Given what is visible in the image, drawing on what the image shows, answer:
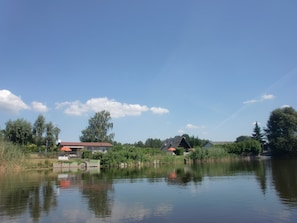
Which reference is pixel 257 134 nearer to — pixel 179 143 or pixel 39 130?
pixel 179 143

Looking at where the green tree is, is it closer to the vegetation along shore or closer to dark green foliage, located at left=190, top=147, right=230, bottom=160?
the vegetation along shore

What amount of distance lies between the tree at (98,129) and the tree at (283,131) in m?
53.2

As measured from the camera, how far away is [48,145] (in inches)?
3147

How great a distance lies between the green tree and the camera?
231 feet

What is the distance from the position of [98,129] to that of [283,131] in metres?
59.8

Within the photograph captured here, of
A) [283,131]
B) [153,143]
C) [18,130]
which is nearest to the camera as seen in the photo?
[18,130]

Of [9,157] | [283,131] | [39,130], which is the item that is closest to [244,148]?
[283,131]

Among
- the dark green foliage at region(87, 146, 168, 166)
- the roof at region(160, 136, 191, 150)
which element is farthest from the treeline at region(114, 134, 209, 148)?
the dark green foliage at region(87, 146, 168, 166)

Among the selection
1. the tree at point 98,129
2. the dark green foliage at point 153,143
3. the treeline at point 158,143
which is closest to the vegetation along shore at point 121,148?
the tree at point 98,129

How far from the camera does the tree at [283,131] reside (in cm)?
8631

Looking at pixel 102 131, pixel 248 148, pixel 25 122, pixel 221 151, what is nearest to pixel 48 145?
pixel 25 122

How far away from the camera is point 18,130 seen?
234 ft

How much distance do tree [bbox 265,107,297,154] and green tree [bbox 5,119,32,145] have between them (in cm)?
6993

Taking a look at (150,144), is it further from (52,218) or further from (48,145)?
(52,218)
